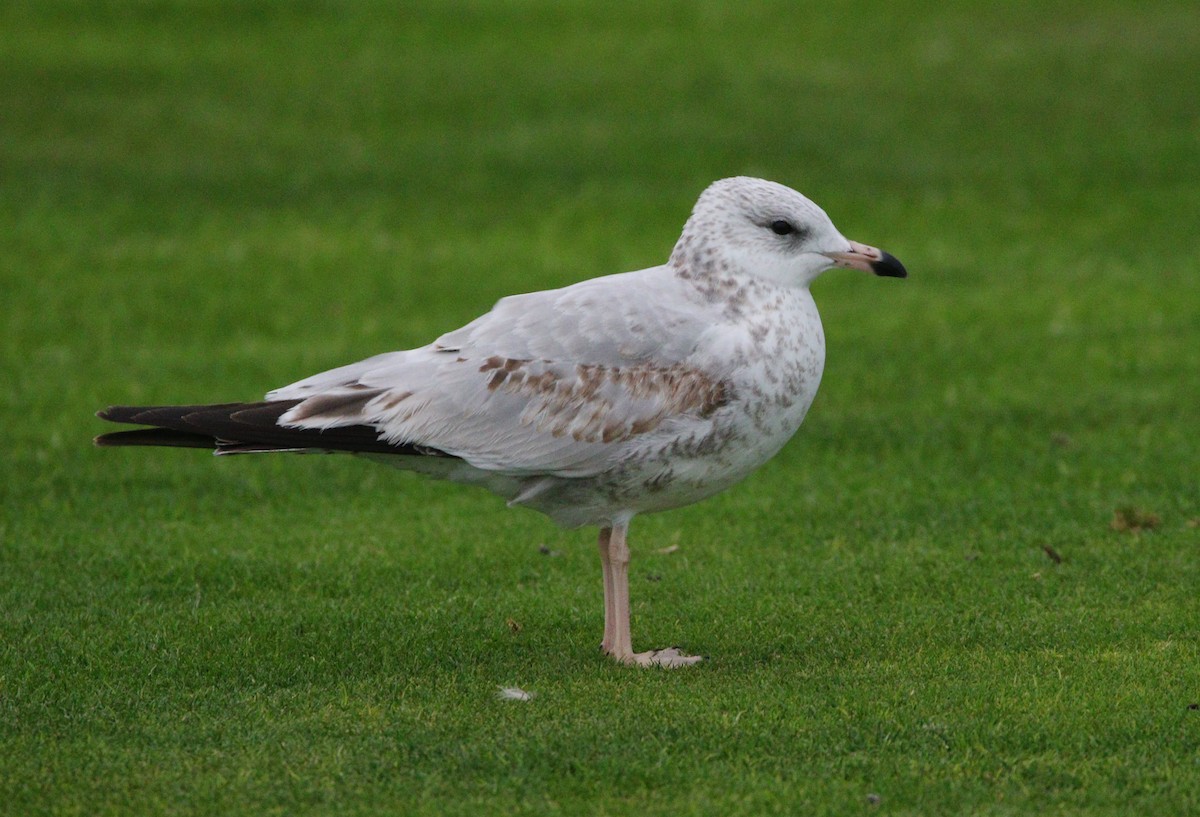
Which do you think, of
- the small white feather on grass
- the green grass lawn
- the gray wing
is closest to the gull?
the gray wing

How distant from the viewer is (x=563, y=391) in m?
6.31

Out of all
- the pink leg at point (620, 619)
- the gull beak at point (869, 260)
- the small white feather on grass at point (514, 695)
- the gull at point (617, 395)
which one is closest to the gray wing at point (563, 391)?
the gull at point (617, 395)

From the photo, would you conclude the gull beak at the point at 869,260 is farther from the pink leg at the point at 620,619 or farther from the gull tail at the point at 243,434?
the gull tail at the point at 243,434

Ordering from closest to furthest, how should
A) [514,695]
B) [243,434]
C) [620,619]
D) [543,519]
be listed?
[514,695], [243,434], [620,619], [543,519]

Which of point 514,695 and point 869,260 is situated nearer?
point 514,695

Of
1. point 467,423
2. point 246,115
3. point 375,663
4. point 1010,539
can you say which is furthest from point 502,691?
point 246,115

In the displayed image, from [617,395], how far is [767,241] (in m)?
0.91

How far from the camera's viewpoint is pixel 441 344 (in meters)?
6.63

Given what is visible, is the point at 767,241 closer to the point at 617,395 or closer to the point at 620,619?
the point at 617,395

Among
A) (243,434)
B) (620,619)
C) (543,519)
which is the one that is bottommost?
(543,519)

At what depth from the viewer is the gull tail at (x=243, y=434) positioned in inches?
245

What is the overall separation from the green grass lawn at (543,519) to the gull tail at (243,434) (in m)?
0.89

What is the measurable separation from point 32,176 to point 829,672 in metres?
13.0

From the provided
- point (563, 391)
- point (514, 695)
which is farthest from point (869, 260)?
point (514, 695)
